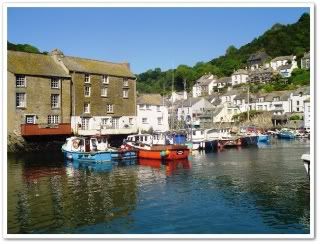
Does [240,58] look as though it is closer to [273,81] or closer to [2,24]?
[273,81]

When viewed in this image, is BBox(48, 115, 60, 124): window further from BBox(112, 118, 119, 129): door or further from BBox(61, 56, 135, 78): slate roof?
BBox(112, 118, 119, 129): door

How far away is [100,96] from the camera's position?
33.0 metres

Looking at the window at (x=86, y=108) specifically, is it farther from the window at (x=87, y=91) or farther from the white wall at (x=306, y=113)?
the white wall at (x=306, y=113)

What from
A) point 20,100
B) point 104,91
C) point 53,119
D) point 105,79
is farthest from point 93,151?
point 105,79

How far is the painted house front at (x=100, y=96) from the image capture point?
31531 mm

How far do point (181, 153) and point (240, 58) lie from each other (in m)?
65.1

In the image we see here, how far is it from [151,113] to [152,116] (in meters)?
0.29

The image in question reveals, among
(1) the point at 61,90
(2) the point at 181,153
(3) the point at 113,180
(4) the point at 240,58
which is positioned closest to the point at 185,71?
(4) the point at 240,58

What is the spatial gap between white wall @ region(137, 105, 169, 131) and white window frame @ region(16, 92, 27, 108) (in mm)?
11090

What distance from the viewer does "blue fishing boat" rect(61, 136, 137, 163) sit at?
23.6 m

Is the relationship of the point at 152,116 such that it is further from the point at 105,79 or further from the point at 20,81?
the point at 20,81

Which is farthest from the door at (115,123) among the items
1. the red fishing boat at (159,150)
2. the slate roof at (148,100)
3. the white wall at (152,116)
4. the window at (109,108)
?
the red fishing boat at (159,150)

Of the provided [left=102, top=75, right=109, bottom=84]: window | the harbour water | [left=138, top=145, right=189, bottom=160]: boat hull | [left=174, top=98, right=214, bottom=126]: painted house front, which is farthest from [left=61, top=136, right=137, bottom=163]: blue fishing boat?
[left=174, top=98, right=214, bottom=126]: painted house front
